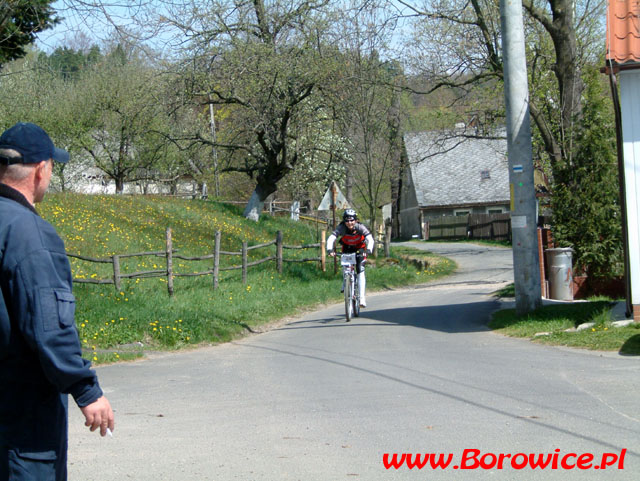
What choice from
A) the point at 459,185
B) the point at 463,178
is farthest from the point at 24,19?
the point at 463,178

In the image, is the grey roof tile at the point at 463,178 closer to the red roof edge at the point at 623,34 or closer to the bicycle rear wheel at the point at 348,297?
the bicycle rear wheel at the point at 348,297

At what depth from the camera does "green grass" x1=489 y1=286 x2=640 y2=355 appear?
9.40 metres

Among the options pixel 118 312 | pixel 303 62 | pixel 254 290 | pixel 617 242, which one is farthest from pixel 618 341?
pixel 303 62

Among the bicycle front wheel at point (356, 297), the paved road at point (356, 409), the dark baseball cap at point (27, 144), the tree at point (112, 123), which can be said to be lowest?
the paved road at point (356, 409)

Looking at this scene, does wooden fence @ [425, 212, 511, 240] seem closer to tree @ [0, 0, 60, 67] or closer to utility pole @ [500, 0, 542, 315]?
utility pole @ [500, 0, 542, 315]

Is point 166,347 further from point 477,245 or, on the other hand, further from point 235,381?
point 477,245

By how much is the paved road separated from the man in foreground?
6.76ft

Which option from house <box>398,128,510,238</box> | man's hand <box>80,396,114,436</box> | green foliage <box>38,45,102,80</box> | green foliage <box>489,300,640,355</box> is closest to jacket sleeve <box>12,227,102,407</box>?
man's hand <box>80,396,114,436</box>

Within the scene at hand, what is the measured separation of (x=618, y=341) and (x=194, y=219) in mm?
22428

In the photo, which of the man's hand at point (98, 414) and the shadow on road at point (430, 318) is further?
the shadow on road at point (430, 318)

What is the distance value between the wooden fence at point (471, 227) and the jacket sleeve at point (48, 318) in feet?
166

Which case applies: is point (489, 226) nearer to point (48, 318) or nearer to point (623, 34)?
point (623, 34)

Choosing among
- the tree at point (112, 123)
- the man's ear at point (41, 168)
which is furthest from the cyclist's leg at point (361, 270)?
the tree at point (112, 123)

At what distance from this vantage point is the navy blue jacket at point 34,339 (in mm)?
2805
